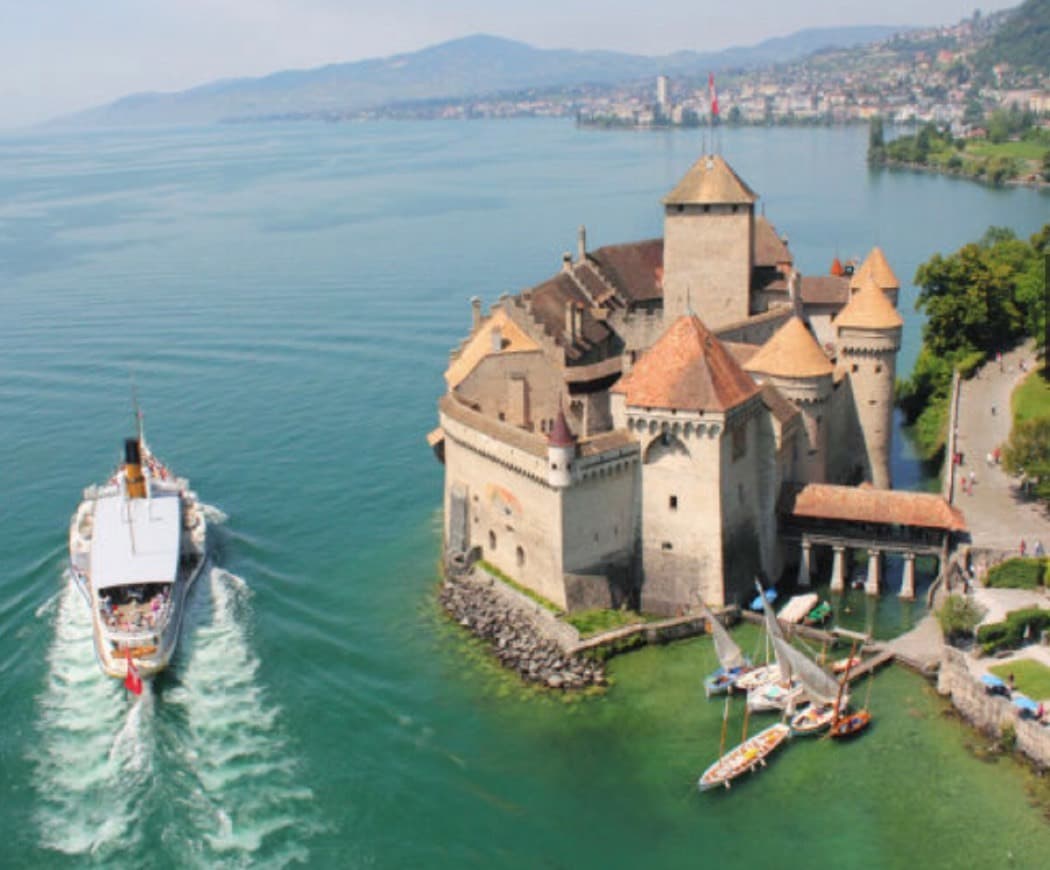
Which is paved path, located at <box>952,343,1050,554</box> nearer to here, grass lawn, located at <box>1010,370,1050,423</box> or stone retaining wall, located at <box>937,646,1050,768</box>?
grass lawn, located at <box>1010,370,1050,423</box>

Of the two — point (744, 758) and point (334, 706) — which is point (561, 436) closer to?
point (334, 706)

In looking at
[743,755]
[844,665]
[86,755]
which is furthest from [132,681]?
[844,665]

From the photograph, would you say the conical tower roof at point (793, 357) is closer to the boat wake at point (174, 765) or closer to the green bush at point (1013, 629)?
the green bush at point (1013, 629)

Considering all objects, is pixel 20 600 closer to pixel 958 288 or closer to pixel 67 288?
pixel 958 288

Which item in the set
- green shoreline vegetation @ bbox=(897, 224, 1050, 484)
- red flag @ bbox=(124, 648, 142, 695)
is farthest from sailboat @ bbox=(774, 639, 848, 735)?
green shoreline vegetation @ bbox=(897, 224, 1050, 484)

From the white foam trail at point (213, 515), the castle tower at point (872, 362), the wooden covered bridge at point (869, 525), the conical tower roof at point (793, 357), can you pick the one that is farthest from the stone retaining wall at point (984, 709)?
the white foam trail at point (213, 515)

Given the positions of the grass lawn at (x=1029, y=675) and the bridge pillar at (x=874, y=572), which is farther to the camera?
the bridge pillar at (x=874, y=572)

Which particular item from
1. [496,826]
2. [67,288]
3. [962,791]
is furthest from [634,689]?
[67,288]
